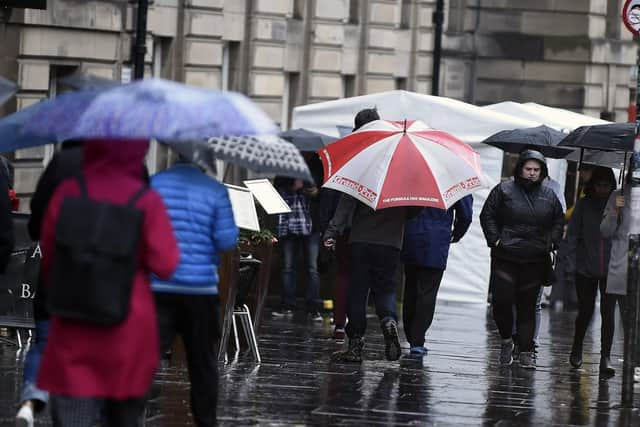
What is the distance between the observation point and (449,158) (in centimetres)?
1548

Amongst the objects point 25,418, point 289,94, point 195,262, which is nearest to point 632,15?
point 195,262

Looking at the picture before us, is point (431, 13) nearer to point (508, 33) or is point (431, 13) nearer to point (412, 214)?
point (508, 33)

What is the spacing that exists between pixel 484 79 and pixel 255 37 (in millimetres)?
13164

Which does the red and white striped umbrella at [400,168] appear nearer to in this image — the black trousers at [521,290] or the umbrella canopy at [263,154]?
the black trousers at [521,290]

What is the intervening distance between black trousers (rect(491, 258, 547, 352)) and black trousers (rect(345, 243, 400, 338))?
1070 mm

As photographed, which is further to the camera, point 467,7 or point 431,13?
point 467,7

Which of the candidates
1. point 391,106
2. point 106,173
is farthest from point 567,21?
point 106,173

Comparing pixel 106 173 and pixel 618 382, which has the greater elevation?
pixel 106 173

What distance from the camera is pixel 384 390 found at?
13.9m

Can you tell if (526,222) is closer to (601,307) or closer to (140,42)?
(601,307)

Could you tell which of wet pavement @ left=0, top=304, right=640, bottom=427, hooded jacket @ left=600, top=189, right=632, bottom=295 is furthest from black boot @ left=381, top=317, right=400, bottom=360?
hooded jacket @ left=600, top=189, right=632, bottom=295

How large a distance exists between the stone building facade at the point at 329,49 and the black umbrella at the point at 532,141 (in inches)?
249

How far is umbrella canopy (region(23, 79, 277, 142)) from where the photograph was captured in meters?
8.40

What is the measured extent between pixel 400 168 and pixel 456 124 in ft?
24.5
